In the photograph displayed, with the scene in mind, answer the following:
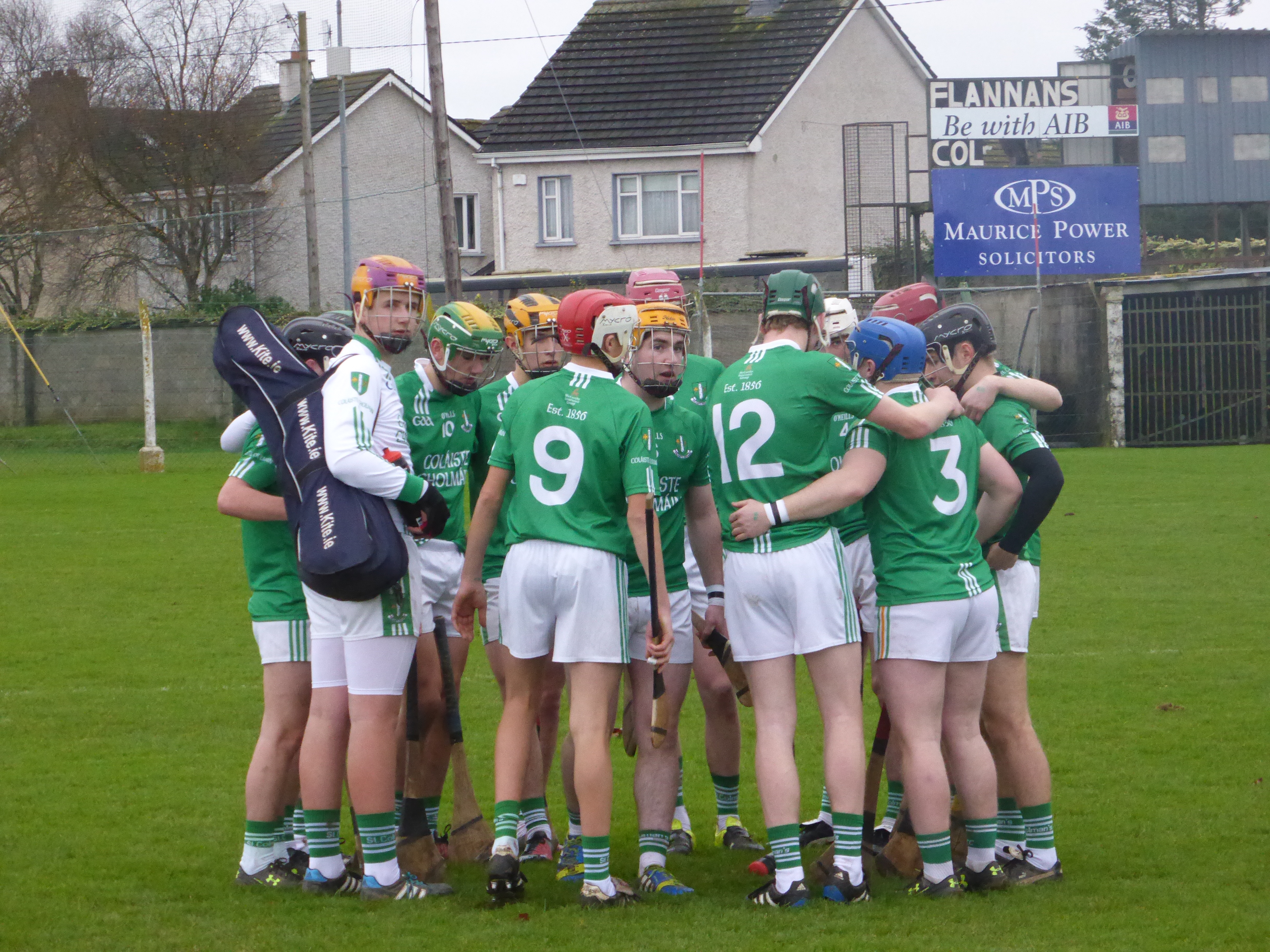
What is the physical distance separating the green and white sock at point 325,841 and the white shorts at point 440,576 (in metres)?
0.81

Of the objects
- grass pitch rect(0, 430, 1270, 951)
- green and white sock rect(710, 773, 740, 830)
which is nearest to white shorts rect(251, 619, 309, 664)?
grass pitch rect(0, 430, 1270, 951)

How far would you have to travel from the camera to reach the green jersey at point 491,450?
20.0 feet

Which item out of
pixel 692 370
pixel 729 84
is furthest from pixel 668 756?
pixel 729 84

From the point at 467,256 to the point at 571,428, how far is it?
124 ft

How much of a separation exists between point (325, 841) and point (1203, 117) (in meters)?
44.7

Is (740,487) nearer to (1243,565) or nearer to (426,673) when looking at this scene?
(426,673)

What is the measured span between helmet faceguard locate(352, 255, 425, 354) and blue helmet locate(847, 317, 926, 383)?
163 cm

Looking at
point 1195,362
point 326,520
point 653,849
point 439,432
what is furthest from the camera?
point 1195,362

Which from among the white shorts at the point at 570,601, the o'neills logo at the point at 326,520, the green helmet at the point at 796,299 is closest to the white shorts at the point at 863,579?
the green helmet at the point at 796,299

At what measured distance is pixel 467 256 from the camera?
42.2m

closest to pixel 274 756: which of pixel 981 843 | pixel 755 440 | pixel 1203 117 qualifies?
pixel 755 440

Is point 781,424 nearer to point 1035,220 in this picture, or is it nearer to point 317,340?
point 317,340

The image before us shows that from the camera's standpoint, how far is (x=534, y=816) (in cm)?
603

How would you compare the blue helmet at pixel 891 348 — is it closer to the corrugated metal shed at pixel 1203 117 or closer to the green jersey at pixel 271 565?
the green jersey at pixel 271 565
